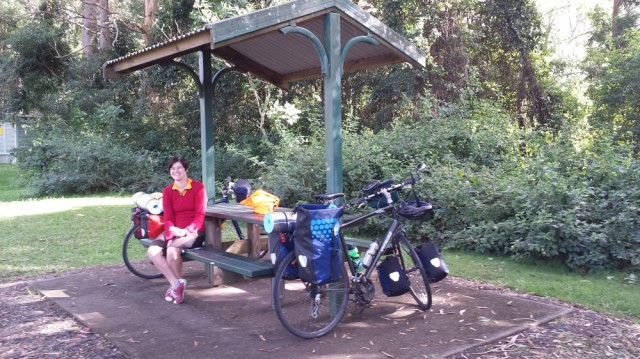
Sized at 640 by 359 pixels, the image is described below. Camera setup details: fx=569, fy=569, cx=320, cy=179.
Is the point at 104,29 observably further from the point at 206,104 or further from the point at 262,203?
the point at 262,203

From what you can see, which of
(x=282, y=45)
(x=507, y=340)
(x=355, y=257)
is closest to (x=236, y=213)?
(x=355, y=257)

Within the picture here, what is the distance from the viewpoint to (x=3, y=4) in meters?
31.7

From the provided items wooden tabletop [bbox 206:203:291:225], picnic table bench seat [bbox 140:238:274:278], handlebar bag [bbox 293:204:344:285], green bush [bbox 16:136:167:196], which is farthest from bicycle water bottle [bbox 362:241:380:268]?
green bush [bbox 16:136:167:196]

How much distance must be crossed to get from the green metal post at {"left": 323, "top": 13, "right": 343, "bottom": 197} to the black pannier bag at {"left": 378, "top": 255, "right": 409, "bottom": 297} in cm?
80

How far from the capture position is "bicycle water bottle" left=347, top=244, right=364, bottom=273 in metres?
4.85

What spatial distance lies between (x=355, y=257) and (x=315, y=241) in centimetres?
89

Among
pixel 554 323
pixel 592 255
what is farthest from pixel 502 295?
pixel 592 255

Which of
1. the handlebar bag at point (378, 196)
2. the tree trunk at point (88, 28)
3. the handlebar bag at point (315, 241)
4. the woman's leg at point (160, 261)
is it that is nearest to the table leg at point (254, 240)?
the woman's leg at point (160, 261)

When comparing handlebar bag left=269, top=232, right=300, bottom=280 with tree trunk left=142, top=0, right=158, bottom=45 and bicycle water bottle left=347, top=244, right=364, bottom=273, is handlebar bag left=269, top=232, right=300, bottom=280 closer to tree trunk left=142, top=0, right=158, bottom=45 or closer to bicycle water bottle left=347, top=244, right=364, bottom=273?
bicycle water bottle left=347, top=244, right=364, bottom=273

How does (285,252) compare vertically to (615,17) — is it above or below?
below

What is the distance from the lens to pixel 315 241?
4.26 meters

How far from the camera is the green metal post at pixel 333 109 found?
502cm

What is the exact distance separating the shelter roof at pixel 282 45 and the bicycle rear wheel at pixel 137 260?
1.96m

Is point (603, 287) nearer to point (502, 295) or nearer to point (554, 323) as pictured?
point (502, 295)
